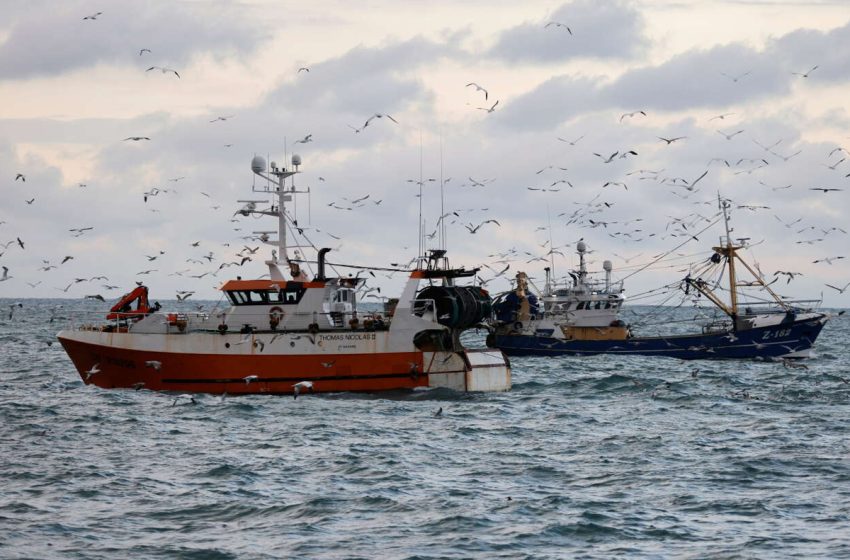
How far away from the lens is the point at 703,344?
6072 cm

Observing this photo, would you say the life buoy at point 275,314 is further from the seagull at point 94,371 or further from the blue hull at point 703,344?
the blue hull at point 703,344

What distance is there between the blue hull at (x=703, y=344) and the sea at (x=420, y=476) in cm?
2088

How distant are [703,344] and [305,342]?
31449mm

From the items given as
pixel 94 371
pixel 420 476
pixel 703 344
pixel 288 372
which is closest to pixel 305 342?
pixel 288 372

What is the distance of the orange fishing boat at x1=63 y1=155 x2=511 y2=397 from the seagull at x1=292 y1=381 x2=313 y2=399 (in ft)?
0.25

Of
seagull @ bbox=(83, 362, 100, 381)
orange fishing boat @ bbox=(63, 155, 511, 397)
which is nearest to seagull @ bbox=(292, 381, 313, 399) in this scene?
orange fishing boat @ bbox=(63, 155, 511, 397)

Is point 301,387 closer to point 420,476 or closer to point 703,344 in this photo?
point 420,476

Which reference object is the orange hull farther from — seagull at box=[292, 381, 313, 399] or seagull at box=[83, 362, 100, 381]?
seagull at box=[83, 362, 100, 381]

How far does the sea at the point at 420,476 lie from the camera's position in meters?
18.2

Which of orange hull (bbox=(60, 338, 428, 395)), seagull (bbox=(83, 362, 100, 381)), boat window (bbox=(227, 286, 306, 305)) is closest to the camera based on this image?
orange hull (bbox=(60, 338, 428, 395))

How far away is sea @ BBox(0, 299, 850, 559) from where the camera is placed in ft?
59.6

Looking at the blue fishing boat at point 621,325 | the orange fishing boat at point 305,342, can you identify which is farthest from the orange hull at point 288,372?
the blue fishing boat at point 621,325

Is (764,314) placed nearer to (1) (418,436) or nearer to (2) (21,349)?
(1) (418,436)

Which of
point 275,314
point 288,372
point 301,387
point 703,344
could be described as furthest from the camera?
point 703,344
